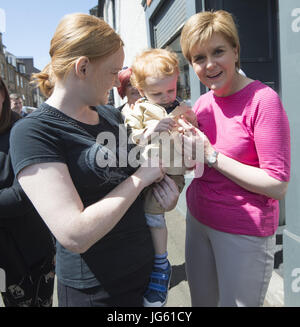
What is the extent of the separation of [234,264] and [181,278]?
1.94 meters

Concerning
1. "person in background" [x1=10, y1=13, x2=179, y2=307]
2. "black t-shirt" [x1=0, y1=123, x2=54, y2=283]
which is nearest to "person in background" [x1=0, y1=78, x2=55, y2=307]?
"black t-shirt" [x1=0, y1=123, x2=54, y2=283]

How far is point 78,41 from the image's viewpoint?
115cm

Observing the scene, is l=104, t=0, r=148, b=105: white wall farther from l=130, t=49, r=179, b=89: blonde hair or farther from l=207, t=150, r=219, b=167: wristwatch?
l=207, t=150, r=219, b=167: wristwatch

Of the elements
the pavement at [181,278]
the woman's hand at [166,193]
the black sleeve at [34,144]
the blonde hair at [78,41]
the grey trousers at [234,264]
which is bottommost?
the pavement at [181,278]

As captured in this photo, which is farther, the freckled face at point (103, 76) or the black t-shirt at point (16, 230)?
A: the black t-shirt at point (16, 230)

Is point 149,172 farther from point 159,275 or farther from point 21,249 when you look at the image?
point 21,249

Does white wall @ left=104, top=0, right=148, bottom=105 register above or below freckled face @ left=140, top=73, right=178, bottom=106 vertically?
above

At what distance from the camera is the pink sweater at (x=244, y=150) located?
56.0 inches

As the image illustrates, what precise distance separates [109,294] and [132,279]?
12 centimetres

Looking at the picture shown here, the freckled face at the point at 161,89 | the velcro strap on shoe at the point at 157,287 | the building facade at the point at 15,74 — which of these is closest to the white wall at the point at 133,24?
the freckled face at the point at 161,89

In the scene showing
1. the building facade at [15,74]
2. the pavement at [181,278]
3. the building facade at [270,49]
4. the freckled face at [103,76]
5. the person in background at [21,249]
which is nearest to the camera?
the freckled face at [103,76]

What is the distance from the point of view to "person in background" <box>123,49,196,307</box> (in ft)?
4.77

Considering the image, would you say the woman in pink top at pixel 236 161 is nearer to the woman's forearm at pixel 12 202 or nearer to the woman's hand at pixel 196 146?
the woman's hand at pixel 196 146

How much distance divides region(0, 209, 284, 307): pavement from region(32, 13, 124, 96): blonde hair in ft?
8.32
